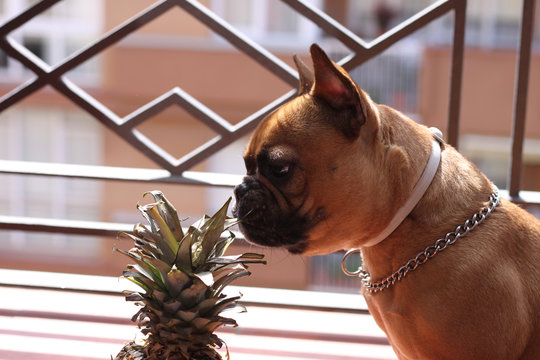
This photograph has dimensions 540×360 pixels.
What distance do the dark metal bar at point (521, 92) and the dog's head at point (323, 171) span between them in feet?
2.05

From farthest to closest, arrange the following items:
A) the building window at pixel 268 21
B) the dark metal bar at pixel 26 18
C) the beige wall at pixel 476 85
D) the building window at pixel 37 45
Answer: the building window at pixel 37 45, the building window at pixel 268 21, the beige wall at pixel 476 85, the dark metal bar at pixel 26 18

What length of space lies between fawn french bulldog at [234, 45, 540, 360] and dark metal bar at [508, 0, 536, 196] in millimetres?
557

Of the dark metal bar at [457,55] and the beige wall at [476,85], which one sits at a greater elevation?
the beige wall at [476,85]

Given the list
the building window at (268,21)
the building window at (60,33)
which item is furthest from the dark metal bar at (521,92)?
the building window at (60,33)

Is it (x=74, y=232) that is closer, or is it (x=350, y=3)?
(x=74, y=232)

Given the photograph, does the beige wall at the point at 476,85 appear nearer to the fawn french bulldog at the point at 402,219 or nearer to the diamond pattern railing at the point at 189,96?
the diamond pattern railing at the point at 189,96

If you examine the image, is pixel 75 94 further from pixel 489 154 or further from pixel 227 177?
pixel 489 154

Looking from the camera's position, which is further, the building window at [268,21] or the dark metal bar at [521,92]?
the building window at [268,21]

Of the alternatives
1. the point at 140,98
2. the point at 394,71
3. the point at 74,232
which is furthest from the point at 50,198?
the point at 74,232

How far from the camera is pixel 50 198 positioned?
29.8ft

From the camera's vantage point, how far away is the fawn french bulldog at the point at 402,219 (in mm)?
979

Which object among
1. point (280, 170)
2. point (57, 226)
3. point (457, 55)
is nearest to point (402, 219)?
point (280, 170)

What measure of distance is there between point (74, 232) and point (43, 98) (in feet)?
24.0

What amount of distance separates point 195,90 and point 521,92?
6766 millimetres
